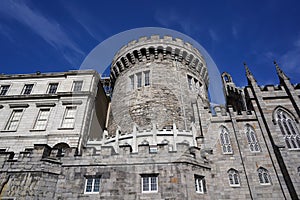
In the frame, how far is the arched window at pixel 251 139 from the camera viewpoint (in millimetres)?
14219

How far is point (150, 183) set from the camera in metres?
11.5

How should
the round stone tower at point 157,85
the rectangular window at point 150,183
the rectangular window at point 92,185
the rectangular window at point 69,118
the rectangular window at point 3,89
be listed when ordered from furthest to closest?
the rectangular window at point 3,89
the round stone tower at point 157,85
the rectangular window at point 69,118
the rectangular window at point 92,185
the rectangular window at point 150,183

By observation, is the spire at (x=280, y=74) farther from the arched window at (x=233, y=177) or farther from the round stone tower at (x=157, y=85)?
the arched window at (x=233, y=177)

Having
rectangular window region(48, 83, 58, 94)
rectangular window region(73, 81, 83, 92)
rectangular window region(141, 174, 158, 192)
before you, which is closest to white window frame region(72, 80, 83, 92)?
rectangular window region(73, 81, 83, 92)

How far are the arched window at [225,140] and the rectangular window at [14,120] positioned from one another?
673 inches

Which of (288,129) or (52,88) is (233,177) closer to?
(288,129)

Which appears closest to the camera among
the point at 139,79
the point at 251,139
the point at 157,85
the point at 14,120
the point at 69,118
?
the point at 251,139

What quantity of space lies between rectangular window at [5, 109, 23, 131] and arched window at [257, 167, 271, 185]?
19.3m

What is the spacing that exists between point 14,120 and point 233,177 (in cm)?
1853

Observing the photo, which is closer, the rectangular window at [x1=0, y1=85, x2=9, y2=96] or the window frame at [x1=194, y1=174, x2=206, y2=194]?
the window frame at [x1=194, y1=174, x2=206, y2=194]

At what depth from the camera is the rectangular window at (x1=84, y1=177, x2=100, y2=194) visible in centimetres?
1137

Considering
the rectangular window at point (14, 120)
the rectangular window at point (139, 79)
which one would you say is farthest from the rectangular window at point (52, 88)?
the rectangular window at point (139, 79)

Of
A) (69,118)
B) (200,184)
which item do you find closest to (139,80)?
(69,118)

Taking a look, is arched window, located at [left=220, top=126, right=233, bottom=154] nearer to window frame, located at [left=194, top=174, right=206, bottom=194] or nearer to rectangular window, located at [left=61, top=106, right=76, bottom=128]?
window frame, located at [left=194, top=174, right=206, bottom=194]
